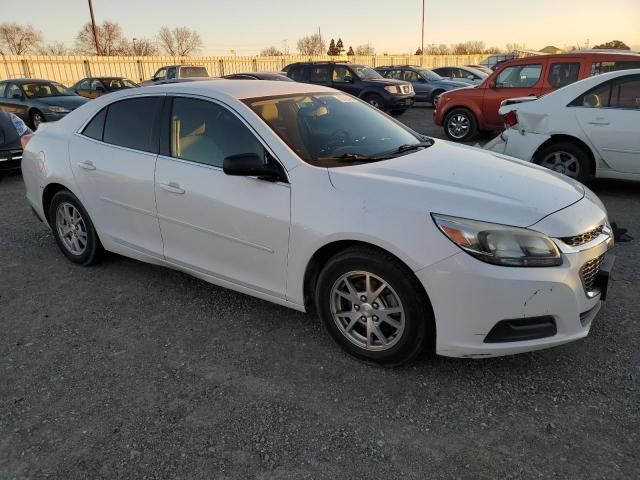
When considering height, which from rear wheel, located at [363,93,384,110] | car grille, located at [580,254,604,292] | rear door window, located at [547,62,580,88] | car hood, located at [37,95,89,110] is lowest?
car grille, located at [580,254,604,292]

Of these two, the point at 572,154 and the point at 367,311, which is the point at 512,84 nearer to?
the point at 572,154

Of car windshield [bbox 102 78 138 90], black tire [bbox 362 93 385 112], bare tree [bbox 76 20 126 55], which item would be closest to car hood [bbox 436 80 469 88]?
black tire [bbox 362 93 385 112]

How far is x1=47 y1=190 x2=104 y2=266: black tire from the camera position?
4.38 m

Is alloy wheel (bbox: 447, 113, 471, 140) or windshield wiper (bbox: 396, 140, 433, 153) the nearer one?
windshield wiper (bbox: 396, 140, 433, 153)

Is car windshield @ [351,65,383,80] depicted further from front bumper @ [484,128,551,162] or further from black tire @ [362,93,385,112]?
front bumper @ [484,128,551,162]

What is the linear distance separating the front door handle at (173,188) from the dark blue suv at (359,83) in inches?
516

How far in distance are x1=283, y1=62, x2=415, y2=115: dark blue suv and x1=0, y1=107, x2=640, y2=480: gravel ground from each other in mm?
12860

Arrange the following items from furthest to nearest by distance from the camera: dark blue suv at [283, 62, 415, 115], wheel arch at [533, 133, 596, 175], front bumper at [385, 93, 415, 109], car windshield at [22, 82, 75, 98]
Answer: dark blue suv at [283, 62, 415, 115] < front bumper at [385, 93, 415, 109] < car windshield at [22, 82, 75, 98] < wheel arch at [533, 133, 596, 175]

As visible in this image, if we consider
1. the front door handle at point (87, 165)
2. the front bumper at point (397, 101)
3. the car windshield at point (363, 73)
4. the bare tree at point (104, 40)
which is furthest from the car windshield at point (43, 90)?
the bare tree at point (104, 40)

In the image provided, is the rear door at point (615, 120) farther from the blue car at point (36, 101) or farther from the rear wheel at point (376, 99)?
the blue car at point (36, 101)

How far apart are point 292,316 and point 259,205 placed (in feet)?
3.09

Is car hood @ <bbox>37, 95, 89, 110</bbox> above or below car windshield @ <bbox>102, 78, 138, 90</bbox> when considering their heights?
below

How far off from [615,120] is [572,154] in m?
0.59

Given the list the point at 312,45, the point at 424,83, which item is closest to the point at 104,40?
the point at 312,45
